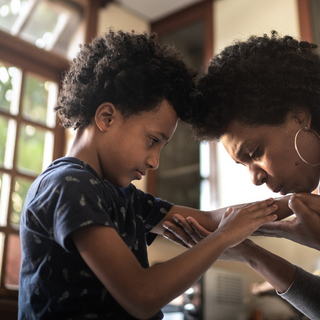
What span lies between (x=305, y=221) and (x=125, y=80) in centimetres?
68

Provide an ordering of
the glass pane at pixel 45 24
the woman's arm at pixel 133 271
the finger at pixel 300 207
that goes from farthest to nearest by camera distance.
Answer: the glass pane at pixel 45 24 < the finger at pixel 300 207 < the woman's arm at pixel 133 271

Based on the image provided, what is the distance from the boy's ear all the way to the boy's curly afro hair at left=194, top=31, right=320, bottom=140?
1.14 ft

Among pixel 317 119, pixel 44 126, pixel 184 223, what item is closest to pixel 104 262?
pixel 184 223

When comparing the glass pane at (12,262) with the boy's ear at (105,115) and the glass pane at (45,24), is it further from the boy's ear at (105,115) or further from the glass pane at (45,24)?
the boy's ear at (105,115)

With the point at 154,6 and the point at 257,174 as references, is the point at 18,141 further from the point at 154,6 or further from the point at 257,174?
the point at 257,174

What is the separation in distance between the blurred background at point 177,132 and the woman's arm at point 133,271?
1551mm

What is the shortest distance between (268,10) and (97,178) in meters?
2.63

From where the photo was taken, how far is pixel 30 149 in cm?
286

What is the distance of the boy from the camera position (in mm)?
870

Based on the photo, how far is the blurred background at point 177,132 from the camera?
103 inches

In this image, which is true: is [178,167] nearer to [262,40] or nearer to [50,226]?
[262,40]

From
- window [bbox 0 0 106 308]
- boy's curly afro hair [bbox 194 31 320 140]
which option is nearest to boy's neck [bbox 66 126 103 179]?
boy's curly afro hair [bbox 194 31 320 140]

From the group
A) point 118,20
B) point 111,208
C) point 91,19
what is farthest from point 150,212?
point 118,20

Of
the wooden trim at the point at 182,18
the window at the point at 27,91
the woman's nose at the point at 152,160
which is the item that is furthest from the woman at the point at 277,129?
the wooden trim at the point at 182,18
